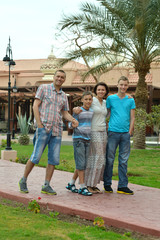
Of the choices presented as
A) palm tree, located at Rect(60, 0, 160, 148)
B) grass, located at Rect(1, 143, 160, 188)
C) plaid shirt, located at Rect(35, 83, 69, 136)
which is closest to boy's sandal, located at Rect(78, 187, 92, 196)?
plaid shirt, located at Rect(35, 83, 69, 136)

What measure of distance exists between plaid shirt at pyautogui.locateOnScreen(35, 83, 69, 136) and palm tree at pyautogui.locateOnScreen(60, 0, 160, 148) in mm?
9531

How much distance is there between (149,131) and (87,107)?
22.6m

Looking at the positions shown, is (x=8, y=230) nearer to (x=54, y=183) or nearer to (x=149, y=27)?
(x=54, y=183)

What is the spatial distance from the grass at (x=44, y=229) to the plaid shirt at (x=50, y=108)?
4.38 feet

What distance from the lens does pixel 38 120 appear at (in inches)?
221

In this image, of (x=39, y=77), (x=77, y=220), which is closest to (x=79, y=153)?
(x=77, y=220)

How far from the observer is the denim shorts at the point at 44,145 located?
5.64m

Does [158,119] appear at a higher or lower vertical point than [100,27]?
lower

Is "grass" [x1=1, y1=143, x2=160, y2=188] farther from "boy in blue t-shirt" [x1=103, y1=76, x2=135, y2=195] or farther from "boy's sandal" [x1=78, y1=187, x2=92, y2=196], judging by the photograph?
"boy's sandal" [x1=78, y1=187, x2=92, y2=196]

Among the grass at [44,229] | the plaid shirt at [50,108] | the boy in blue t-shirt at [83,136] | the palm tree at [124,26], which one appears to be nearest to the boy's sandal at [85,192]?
the boy in blue t-shirt at [83,136]

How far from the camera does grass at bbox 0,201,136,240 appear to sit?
4020 mm

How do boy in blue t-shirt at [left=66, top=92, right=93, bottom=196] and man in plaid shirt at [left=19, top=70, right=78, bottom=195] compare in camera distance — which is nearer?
man in plaid shirt at [left=19, top=70, right=78, bottom=195]

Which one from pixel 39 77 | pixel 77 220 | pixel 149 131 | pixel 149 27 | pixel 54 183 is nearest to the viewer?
pixel 77 220

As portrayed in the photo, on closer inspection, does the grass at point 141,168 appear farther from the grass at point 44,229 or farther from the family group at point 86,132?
the grass at point 44,229
